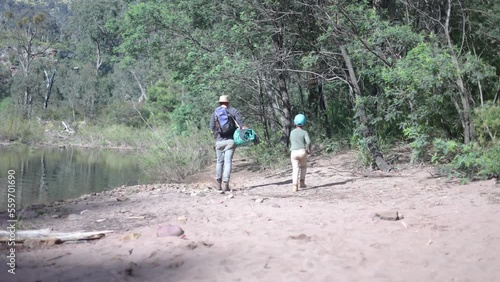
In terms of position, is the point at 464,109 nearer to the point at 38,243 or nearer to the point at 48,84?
the point at 38,243

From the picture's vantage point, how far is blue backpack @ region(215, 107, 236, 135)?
31.8 feet

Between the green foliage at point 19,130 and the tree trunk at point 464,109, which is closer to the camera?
the tree trunk at point 464,109

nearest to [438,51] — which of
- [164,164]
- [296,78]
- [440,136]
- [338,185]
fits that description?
[440,136]

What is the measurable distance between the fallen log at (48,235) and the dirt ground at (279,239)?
4.2 inches

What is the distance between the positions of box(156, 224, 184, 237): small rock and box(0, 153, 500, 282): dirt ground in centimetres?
10

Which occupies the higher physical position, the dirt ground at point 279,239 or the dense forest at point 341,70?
the dense forest at point 341,70

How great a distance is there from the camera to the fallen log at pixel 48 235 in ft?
19.2

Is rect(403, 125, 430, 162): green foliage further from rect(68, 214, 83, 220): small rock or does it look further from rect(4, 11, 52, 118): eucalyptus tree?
rect(4, 11, 52, 118): eucalyptus tree

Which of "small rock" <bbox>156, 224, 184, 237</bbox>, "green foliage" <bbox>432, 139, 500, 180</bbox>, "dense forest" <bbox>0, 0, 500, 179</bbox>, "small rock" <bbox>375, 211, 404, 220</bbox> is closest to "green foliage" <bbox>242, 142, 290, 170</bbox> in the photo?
"dense forest" <bbox>0, 0, 500, 179</bbox>

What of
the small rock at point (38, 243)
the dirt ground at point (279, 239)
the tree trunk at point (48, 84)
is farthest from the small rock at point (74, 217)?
the tree trunk at point (48, 84)

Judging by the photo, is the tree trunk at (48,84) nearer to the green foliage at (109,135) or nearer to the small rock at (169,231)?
the green foliage at (109,135)

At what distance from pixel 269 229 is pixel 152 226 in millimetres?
1462

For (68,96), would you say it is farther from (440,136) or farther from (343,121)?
(440,136)

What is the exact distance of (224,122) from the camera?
9680mm
